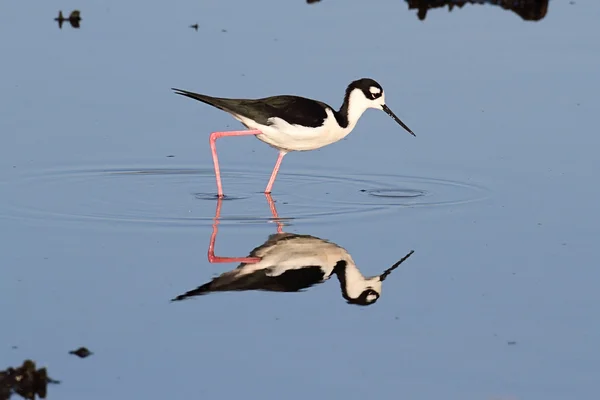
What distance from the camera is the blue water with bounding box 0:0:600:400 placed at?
607 cm

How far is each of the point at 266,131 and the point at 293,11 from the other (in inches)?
209

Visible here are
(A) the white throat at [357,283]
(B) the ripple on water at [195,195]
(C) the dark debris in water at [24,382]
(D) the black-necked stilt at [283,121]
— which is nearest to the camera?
(C) the dark debris in water at [24,382]

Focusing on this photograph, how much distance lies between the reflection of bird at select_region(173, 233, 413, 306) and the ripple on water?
68 cm

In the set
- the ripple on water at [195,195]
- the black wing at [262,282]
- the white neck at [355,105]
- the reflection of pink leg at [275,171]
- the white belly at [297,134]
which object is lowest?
the black wing at [262,282]

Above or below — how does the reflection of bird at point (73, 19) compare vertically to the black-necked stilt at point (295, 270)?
above

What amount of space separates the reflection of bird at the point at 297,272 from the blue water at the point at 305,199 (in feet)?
0.27

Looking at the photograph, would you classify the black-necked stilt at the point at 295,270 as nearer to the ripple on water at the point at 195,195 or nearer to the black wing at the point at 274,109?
the ripple on water at the point at 195,195

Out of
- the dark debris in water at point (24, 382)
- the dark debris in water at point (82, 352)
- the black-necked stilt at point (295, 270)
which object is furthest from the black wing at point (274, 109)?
the dark debris in water at point (24, 382)

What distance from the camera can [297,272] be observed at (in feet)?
24.5

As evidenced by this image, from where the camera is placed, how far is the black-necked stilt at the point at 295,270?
23.4 ft

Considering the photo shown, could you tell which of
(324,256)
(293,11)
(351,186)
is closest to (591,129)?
(351,186)

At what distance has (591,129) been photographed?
10.6 m

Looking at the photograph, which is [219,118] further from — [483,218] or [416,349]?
[416,349]

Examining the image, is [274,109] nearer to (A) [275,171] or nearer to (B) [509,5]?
(A) [275,171]
